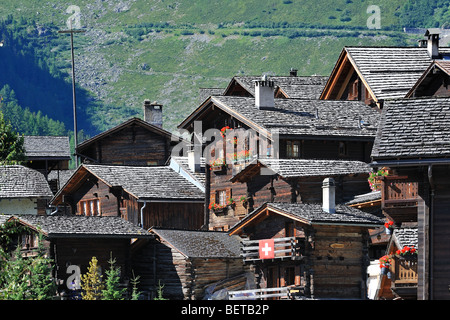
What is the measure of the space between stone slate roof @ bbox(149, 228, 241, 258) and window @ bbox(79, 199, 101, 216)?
9000 millimetres

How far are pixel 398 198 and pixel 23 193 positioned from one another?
27.7m

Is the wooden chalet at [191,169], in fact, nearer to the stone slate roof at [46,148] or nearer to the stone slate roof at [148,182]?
the stone slate roof at [148,182]

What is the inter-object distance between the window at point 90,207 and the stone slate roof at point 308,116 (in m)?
8.29

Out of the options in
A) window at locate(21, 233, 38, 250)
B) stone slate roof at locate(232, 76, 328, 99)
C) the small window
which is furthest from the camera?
stone slate roof at locate(232, 76, 328, 99)

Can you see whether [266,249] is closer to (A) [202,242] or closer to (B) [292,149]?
(A) [202,242]

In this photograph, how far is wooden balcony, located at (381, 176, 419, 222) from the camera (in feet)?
133

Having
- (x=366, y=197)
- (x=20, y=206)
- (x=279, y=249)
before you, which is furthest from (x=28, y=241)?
(x=366, y=197)

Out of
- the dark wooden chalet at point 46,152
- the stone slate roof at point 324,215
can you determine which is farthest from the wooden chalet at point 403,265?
the dark wooden chalet at point 46,152

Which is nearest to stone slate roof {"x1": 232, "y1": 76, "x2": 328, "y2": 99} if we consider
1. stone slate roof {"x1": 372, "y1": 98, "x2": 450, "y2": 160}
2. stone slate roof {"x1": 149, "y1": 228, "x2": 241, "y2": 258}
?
stone slate roof {"x1": 149, "y1": 228, "x2": 241, "y2": 258}

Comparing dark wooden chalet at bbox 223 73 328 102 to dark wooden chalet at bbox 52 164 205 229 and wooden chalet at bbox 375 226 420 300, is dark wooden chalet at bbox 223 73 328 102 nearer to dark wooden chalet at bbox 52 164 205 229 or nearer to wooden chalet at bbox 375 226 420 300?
dark wooden chalet at bbox 52 164 205 229

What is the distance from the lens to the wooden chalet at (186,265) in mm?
51062

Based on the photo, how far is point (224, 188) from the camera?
5912 cm

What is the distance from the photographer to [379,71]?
62875mm
